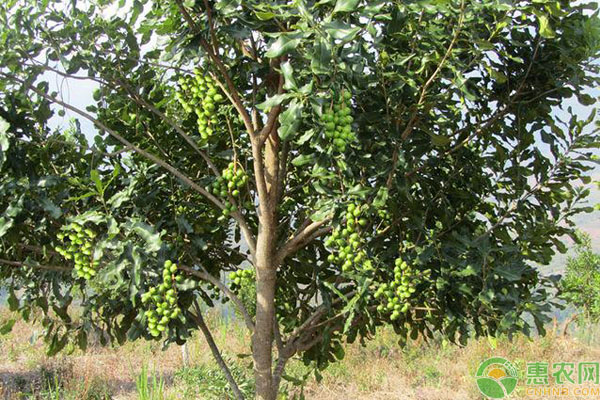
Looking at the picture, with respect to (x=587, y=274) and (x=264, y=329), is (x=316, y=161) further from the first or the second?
(x=587, y=274)

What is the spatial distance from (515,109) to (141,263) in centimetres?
150

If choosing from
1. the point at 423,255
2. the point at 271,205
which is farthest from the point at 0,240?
the point at 423,255

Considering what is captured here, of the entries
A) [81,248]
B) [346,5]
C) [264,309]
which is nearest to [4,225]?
[81,248]

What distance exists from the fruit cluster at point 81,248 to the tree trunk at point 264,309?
2.22 ft

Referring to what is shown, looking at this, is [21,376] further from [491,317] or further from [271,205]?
[491,317]

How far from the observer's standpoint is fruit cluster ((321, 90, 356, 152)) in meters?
1.72

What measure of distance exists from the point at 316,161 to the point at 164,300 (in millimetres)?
797

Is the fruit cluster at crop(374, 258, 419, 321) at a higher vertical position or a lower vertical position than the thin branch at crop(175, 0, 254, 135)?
lower

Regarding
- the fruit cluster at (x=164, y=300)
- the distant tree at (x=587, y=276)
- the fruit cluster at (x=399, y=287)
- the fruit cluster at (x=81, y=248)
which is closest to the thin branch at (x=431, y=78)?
the fruit cluster at (x=399, y=287)

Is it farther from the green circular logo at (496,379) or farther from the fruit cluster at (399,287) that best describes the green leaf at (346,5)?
the green circular logo at (496,379)

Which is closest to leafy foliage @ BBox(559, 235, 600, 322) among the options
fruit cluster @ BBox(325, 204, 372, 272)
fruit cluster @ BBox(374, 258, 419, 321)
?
fruit cluster @ BBox(374, 258, 419, 321)

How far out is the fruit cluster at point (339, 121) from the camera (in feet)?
5.64

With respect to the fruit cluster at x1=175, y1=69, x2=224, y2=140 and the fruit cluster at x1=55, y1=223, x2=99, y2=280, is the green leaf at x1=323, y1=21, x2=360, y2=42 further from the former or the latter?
the fruit cluster at x1=55, y1=223, x2=99, y2=280

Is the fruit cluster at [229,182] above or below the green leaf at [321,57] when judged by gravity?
below
